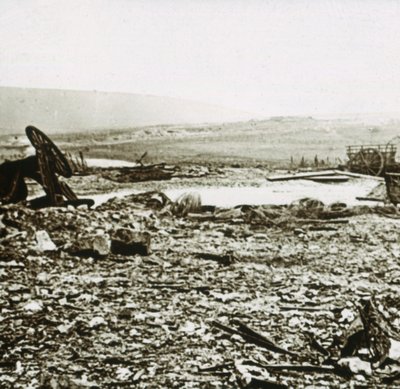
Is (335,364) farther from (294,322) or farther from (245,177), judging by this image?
(245,177)

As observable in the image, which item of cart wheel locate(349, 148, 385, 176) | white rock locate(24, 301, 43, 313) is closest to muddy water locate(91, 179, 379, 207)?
cart wheel locate(349, 148, 385, 176)

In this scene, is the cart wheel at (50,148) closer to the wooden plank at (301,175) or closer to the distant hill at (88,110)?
the distant hill at (88,110)

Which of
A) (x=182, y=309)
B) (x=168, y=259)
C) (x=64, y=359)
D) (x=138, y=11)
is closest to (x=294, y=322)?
(x=182, y=309)

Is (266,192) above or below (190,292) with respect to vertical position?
above

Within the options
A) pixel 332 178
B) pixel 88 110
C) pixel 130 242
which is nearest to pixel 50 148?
pixel 88 110

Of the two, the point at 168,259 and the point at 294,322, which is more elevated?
the point at 168,259

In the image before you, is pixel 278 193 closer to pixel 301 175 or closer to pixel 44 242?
pixel 301 175

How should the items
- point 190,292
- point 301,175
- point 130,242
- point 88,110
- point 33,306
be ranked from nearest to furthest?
point 33,306 < point 190,292 < point 130,242 < point 88,110 < point 301,175

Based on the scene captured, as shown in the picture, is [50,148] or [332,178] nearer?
[50,148]
